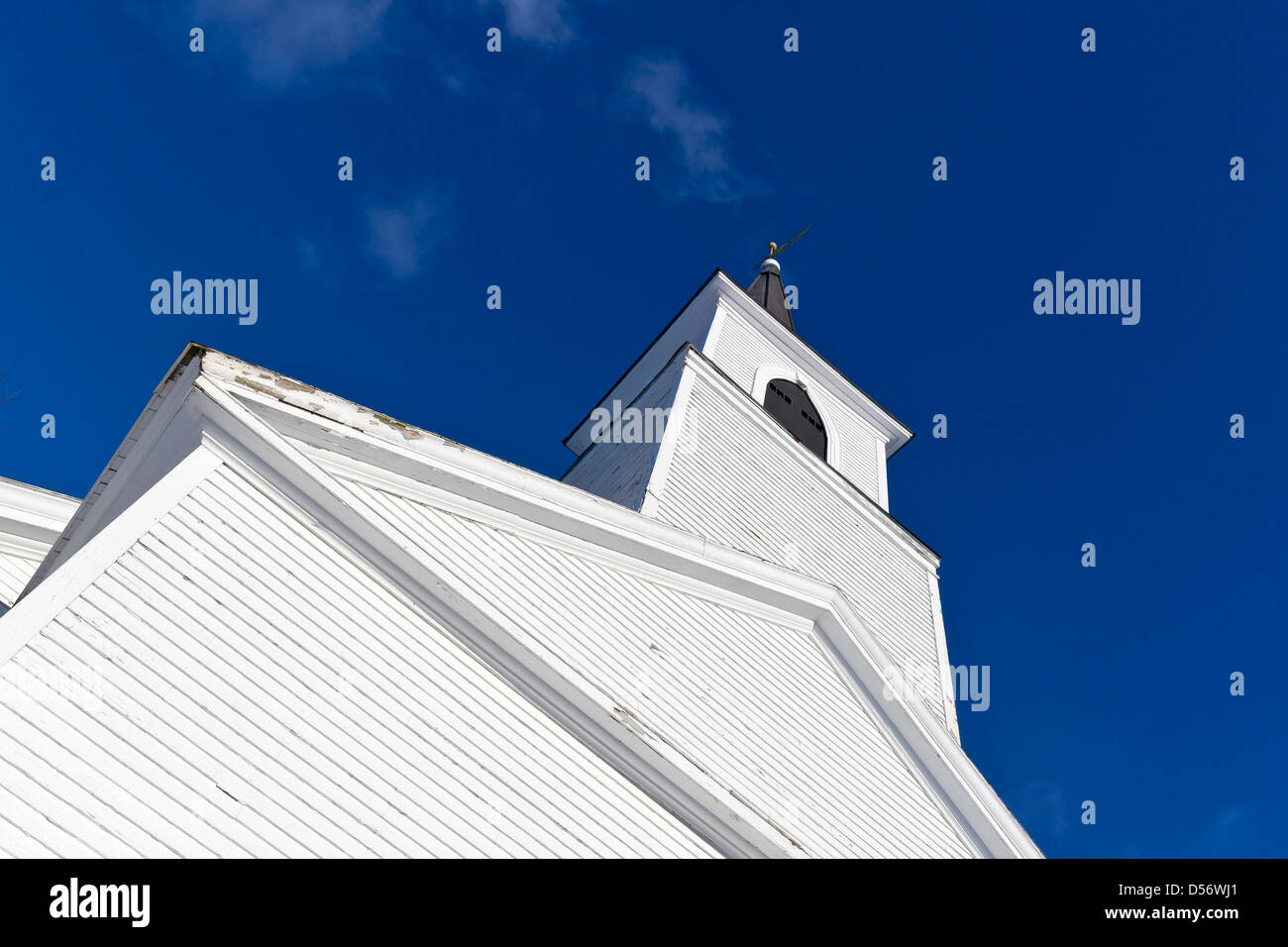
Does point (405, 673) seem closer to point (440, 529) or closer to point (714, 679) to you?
point (440, 529)

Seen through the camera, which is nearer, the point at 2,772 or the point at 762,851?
the point at 2,772

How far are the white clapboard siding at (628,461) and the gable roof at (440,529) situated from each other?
3.45 meters

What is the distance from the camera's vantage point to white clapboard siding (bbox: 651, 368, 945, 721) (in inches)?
471

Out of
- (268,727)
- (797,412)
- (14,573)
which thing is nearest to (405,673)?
(268,727)

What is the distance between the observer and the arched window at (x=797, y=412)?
53.4 ft

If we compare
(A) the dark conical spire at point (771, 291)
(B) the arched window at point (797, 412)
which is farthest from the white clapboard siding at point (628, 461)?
(A) the dark conical spire at point (771, 291)

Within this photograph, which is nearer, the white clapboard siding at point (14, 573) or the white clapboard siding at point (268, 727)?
the white clapboard siding at point (268, 727)

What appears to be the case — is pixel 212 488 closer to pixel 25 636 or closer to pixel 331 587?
pixel 331 587

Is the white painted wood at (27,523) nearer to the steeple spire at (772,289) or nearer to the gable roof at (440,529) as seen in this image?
the gable roof at (440,529)

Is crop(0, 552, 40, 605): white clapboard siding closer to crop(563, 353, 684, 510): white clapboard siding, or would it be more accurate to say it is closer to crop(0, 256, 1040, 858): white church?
crop(0, 256, 1040, 858): white church

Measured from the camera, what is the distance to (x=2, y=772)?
3.58 m

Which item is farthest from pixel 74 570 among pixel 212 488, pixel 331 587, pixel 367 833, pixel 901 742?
pixel 901 742

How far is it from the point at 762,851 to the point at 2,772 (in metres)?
4.07

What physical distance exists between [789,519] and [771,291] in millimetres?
10394
